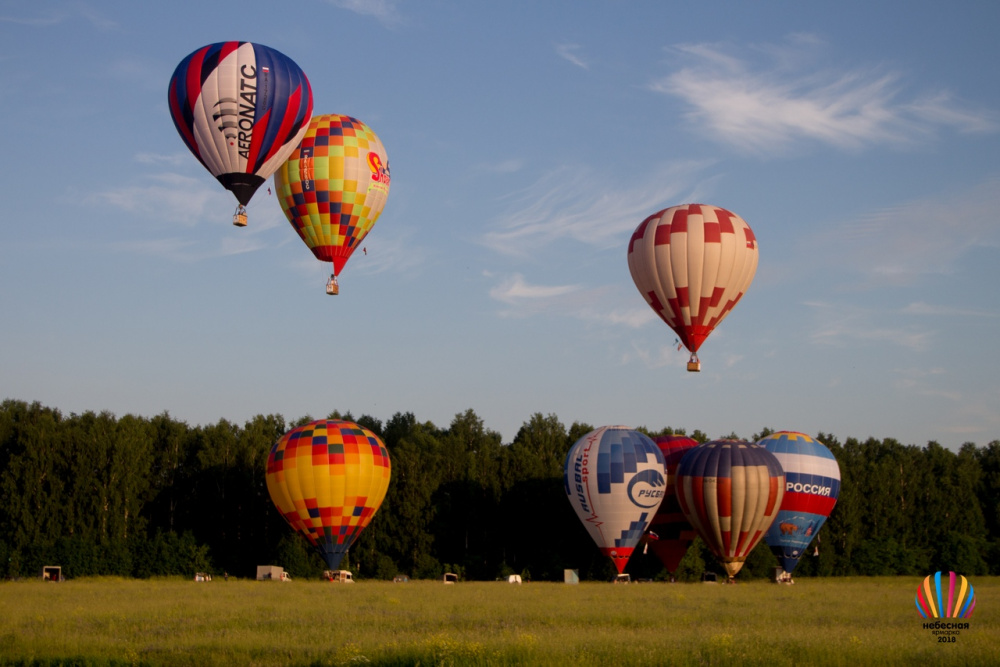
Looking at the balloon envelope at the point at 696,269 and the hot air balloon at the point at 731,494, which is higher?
the balloon envelope at the point at 696,269

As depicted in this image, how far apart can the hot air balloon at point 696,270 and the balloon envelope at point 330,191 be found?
9.58 m

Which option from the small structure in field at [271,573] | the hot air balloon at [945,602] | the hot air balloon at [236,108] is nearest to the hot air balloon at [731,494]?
the hot air balloon at [945,602]

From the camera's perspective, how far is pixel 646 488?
42.6 m

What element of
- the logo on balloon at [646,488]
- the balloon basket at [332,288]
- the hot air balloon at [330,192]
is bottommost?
the logo on balloon at [646,488]

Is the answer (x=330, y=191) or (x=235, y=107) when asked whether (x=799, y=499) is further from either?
(x=235, y=107)

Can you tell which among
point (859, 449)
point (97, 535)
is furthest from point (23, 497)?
point (859, 449)

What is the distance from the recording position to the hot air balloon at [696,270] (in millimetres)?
37750

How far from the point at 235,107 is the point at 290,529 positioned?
79.4ft

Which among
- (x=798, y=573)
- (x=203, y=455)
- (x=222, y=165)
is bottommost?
(x=798, y=573)

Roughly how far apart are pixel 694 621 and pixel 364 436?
22861mm

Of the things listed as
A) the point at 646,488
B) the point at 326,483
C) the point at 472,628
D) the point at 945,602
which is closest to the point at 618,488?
the point at 646,488

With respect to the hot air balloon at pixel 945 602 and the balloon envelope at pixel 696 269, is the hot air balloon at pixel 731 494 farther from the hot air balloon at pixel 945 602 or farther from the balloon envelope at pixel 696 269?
the hot air balloon at pixel 945 602

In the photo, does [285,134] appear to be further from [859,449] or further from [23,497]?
[859,449]

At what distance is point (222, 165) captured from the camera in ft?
103
